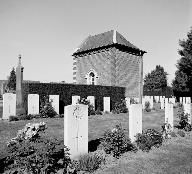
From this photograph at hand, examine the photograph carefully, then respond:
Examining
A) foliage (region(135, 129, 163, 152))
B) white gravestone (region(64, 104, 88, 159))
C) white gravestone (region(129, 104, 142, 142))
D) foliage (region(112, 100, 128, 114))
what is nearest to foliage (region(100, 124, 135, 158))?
white gravestone (region(64, 104, 88, 159))

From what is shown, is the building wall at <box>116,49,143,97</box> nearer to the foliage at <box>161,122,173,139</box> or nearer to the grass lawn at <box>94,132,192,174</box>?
the foliage at <box>161,122,173,139</box>

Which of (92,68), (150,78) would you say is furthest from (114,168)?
(150,78)

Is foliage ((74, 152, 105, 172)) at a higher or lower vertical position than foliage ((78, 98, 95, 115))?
lower

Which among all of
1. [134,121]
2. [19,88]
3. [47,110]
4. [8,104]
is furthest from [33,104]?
[134,121]

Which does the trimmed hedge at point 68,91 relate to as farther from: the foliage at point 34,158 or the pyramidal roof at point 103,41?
the foliage at point 34,158

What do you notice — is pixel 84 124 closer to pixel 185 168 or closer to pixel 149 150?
pixel 149 150

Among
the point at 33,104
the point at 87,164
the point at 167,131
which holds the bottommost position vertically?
the point at 87,164

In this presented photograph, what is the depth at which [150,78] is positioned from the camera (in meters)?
70.2

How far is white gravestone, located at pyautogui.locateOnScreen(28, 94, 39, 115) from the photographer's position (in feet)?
49.8

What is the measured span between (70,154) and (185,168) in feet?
10.2

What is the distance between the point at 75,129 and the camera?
668 cm

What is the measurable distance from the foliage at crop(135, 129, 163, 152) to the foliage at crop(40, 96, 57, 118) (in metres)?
8.35

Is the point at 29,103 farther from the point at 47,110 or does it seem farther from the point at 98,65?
the point at 98,65

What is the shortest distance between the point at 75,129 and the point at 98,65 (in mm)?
20603
